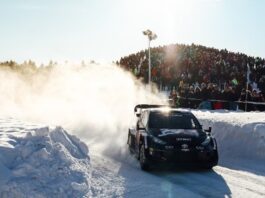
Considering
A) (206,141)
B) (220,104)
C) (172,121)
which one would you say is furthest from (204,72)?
(206,141)

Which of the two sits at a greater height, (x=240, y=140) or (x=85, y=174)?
(x=85, y=174)

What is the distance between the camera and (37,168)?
26.1ft

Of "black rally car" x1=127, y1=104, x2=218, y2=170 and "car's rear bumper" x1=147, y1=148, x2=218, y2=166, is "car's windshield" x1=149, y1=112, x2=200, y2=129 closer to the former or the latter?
"black rally car" x1=127, y1=104, x2=218, y2=170

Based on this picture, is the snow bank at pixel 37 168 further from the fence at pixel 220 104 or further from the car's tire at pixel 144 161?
the fence at pixel 220 104

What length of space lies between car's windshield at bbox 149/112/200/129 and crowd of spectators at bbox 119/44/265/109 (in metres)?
14.4

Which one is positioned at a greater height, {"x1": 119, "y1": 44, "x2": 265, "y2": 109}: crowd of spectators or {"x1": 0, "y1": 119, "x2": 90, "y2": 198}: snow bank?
{"x1": 119, "y1": 44, "x2": 265, "y2": 109}: crowd of spectators

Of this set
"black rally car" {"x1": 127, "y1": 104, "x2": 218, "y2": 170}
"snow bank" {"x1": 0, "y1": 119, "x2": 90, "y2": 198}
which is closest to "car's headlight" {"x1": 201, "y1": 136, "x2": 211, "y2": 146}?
"black rally car" {"x1": 127, "y1": 104, "x2": 218, "y2": 170}

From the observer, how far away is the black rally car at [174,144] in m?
10.5

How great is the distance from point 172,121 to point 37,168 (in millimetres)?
4892

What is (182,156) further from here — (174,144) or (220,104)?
(220,104)

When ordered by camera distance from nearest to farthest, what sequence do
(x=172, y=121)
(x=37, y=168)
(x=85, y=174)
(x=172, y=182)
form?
(x=37, y=168), (x=85, y=174), (x=172, y=182), (x=172, y=121)

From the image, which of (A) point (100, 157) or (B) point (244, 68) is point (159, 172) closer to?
(A) point (100, 157)

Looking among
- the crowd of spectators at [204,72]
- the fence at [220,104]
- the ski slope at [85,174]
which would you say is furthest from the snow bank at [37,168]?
the crowd of spectators at [204,72]

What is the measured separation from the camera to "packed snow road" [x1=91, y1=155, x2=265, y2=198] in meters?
8.30
